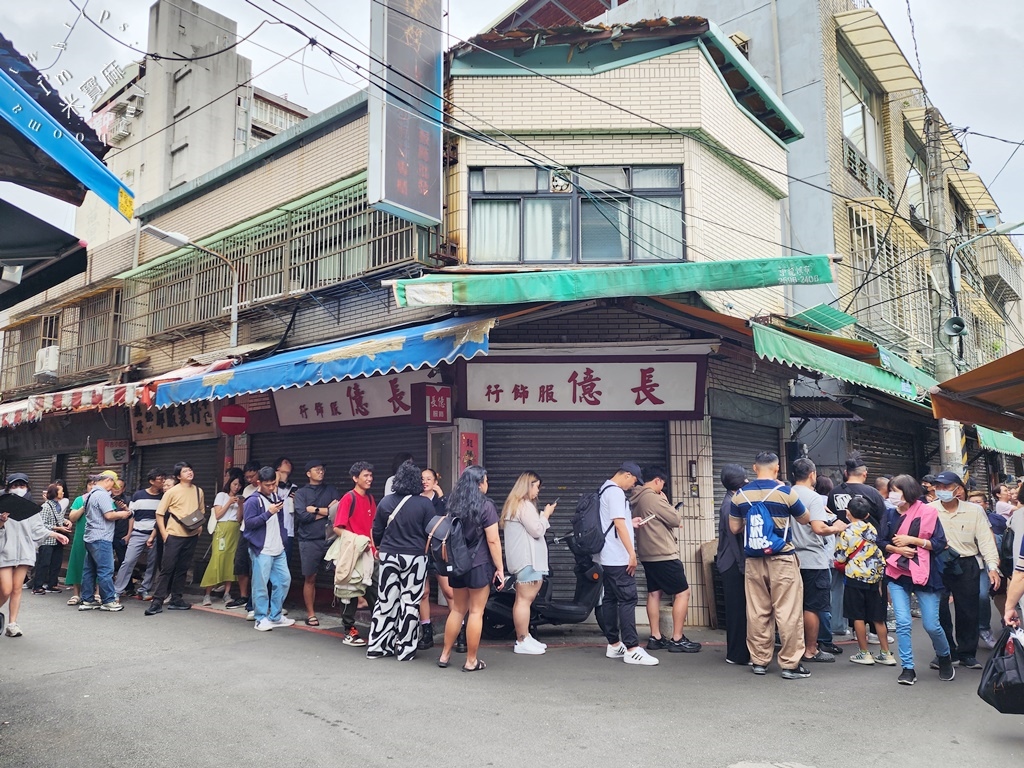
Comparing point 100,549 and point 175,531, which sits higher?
point 175,531

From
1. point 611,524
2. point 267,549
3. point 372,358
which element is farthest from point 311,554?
point 611,524

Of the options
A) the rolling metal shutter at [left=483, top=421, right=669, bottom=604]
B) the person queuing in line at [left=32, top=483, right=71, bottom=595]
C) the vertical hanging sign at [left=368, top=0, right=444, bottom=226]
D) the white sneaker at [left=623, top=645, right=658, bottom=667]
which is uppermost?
the vertical hanging sign at [left=368, top=0, right=444, bottom=226]

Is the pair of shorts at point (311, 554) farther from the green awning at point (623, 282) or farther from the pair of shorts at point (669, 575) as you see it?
the pair of shorts at point (669, 575)

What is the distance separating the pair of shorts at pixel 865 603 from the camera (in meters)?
7.13

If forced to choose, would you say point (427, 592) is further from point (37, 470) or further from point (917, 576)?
point (37, 470)

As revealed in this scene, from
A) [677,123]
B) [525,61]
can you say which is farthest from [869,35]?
[525,61]

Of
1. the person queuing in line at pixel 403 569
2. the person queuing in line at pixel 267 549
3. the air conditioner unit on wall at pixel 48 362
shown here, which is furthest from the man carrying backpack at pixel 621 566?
the air conditioner unit on wall at pixel 48 362

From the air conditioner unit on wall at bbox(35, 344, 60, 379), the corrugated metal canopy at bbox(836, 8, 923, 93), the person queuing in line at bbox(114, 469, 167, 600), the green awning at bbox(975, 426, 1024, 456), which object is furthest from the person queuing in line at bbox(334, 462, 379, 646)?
the corrugated metal canopy at bbox(836, 8, 923, 93)

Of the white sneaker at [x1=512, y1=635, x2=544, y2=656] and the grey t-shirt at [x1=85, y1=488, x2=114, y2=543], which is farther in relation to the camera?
the grey t-shirt at [x1=85, y1=488, x2=114, y2=543]

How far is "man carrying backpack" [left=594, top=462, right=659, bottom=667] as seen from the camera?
289 inches

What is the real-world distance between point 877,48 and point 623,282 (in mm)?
11746

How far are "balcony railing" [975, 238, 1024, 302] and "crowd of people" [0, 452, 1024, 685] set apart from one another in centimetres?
1747

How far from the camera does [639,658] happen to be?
23.9ft

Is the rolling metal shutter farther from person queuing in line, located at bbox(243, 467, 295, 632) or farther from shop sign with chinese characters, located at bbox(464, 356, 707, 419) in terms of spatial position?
person queuing in line, located at bbox(243, 467, 295, 632)
